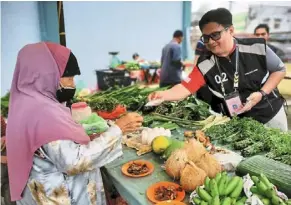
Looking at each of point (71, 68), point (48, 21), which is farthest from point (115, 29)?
point (71, 68)

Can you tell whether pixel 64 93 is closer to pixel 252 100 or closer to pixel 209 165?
pixel 209 165

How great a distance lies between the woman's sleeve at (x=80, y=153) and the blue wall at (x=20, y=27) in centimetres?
541

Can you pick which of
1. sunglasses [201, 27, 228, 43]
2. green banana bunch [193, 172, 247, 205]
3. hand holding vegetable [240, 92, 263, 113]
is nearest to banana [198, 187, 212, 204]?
green banana bunch [193, 172, 247, 205]

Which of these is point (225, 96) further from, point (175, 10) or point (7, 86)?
point (175, 10)

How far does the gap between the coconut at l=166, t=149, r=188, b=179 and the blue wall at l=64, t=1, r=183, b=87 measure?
6.40 m

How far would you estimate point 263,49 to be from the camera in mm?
2600

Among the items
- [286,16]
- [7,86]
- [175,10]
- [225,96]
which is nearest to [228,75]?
[225,96]

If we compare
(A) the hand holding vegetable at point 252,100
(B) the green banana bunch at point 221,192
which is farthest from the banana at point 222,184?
(A) the hand holding vegetable at point 252,100

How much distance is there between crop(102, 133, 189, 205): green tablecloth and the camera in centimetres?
163

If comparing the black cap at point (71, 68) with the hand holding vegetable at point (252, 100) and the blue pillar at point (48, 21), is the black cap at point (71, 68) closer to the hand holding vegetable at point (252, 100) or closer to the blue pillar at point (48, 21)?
the hand holding vegetable at point (252, 100)

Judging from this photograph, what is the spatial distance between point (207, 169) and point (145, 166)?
1.51ft

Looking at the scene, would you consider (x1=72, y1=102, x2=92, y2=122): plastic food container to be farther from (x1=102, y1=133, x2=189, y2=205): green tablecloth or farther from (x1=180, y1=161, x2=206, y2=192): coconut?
(x1=180, y1=161, x2=206, y2=192): coconut

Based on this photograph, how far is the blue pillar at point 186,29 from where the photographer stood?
30.7 ft

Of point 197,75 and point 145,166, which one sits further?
point 197,75
